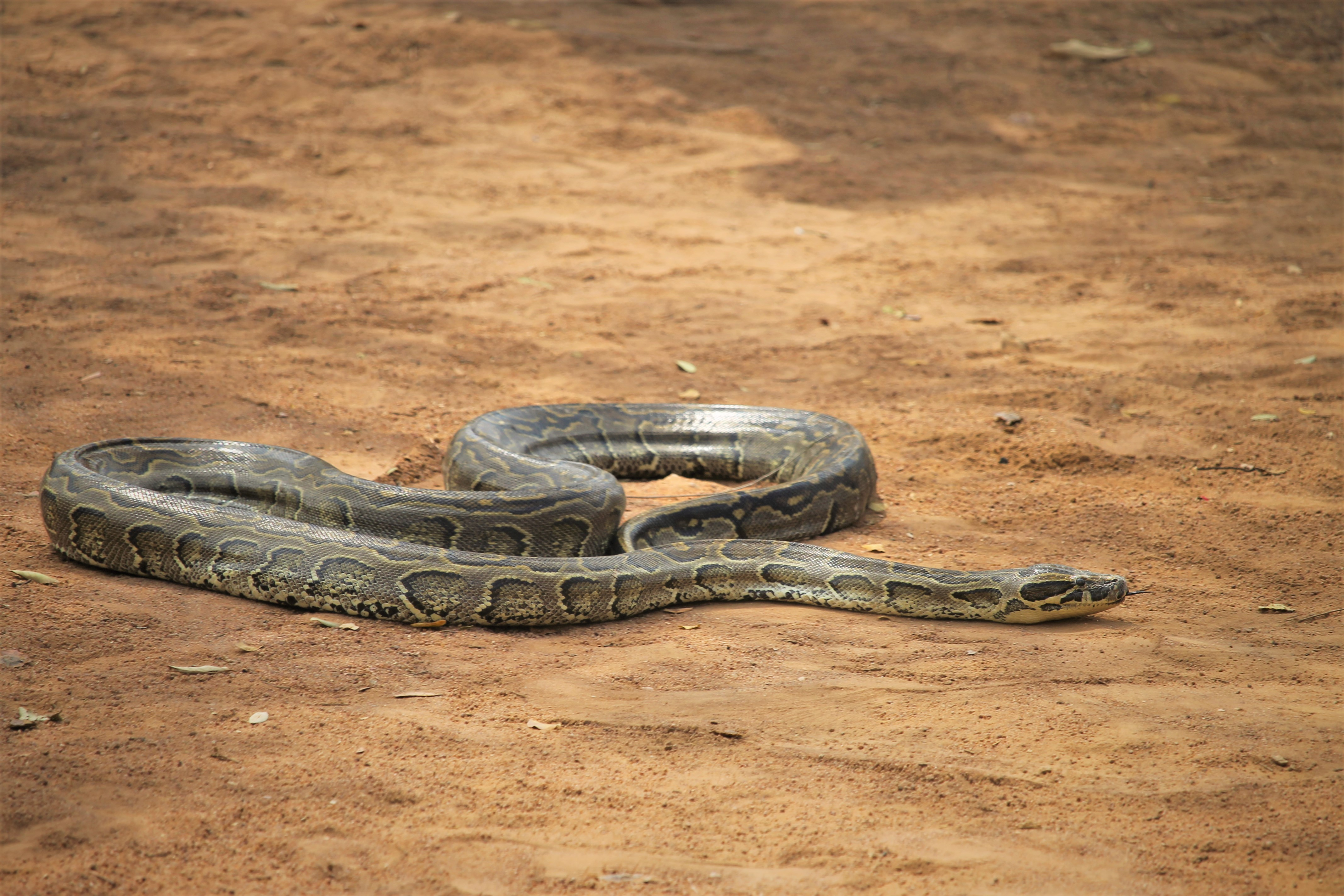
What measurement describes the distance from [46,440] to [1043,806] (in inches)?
260

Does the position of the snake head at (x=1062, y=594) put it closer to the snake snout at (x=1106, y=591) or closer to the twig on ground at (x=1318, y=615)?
the snake snout at (x=1106, y=591)

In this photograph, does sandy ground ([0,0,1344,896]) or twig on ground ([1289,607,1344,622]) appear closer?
sandy ground ([0,0,1344,896])

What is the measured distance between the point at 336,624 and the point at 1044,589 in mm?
3843

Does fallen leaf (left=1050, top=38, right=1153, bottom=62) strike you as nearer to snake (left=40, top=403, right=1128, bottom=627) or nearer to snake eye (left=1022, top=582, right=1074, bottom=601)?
snake (left=40, top=403, right=1128, bottom=627)

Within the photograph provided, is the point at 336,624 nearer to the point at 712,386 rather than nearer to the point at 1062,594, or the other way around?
the point at 1062,594

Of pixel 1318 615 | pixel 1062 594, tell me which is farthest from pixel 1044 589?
pixel 1318 615

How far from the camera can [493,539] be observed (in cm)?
659

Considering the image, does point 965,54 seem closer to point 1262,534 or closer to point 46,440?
point 1262,534

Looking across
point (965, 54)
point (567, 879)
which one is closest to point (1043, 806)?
point (567, 879)

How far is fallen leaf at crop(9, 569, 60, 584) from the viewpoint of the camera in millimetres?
5766

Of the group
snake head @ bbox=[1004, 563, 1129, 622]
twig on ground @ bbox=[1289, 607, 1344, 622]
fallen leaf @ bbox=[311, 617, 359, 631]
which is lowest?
twig on ground @ bbox=[1289, 607, 1344, 622]

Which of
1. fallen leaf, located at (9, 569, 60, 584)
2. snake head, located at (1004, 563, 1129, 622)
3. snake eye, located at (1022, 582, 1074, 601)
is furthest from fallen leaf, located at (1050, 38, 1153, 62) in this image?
fallen leaf, located at (9, 569, 60, 584)

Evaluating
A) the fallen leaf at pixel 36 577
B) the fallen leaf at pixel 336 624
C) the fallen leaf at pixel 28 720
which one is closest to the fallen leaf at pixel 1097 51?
the fallen leaf at pixel 336 624

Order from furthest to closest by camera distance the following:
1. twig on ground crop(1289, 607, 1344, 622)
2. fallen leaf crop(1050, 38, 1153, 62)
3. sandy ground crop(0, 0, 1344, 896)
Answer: fallen leaf crop(1050, 38, 1153, 62) → twig on ground crop(1289, 607, 1344, 622) → sandy ground crop(0, 0, 1344, 896)
